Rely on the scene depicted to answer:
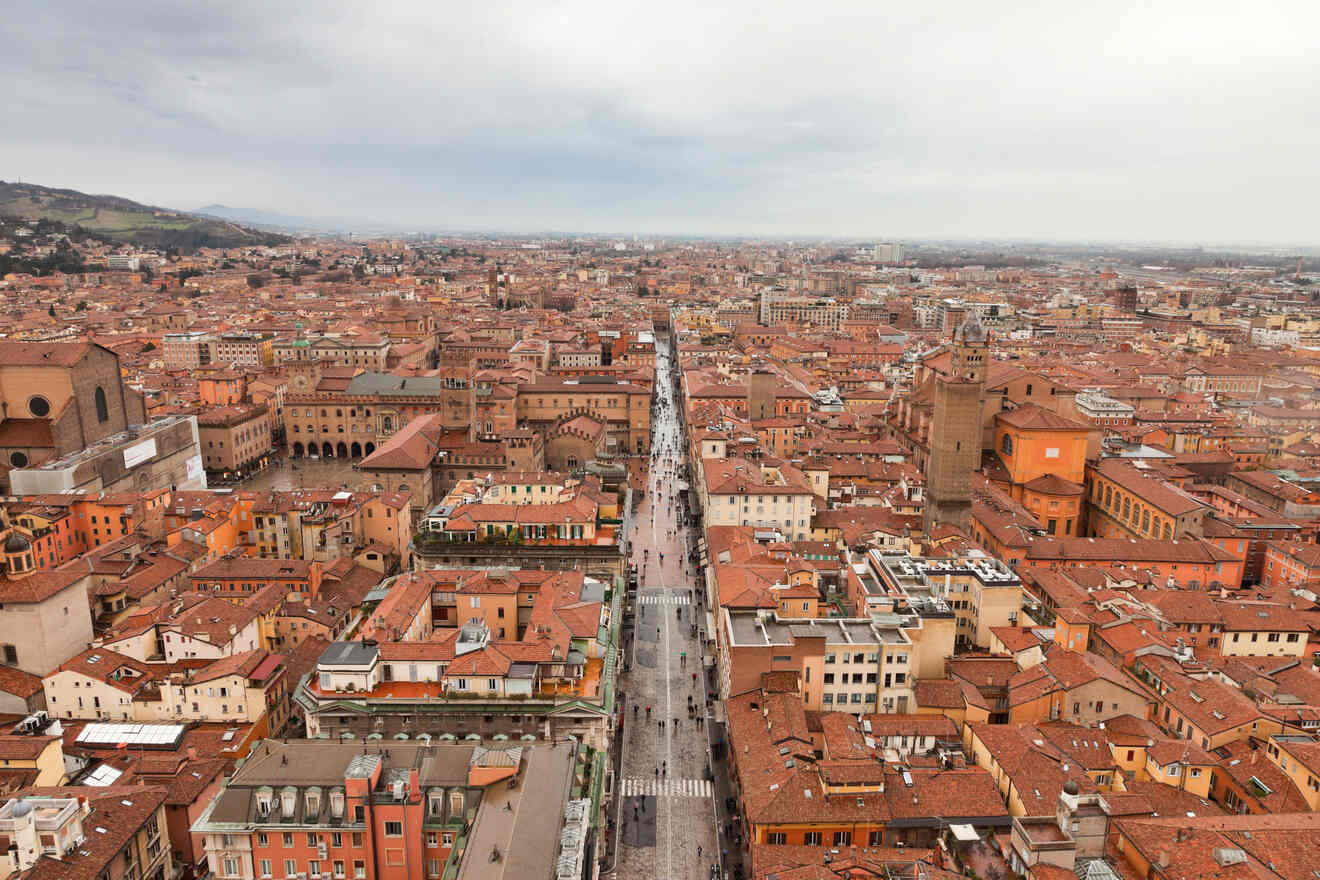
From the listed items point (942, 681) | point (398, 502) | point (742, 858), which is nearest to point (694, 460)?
point (398, 502)

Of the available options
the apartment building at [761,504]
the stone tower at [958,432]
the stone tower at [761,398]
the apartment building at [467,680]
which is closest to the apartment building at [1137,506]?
the stone tower at [958,432]

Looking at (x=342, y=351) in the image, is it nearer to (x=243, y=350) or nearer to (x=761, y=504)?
(x=243, y=350)

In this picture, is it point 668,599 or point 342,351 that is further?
point 342,351

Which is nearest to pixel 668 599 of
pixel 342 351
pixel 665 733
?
pixel 665 733

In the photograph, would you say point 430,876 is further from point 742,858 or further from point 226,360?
point 226,360

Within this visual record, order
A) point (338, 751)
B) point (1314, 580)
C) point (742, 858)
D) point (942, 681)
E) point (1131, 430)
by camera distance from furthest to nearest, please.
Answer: point (1131, 430) < point (1314, 580) < point (942, 681) < point (742, 858) < point (338, 751)

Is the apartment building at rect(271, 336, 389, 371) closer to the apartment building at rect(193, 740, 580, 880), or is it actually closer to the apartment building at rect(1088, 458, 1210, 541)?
the apartment building at rect(1088, 458, 1210, 541)
